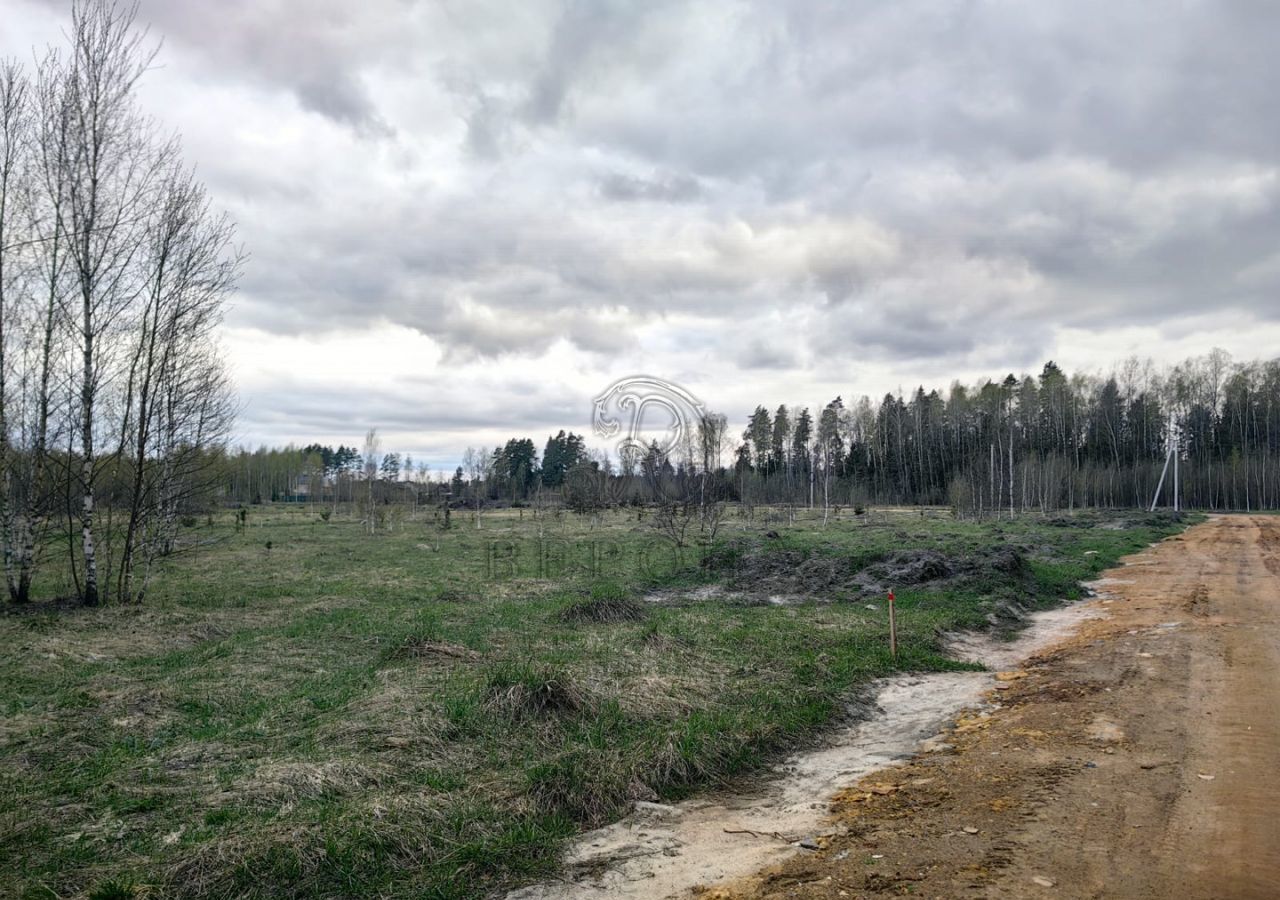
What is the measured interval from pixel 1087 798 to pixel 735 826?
2.69 meters

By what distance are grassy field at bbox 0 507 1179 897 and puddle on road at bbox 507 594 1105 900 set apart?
26 centimetres

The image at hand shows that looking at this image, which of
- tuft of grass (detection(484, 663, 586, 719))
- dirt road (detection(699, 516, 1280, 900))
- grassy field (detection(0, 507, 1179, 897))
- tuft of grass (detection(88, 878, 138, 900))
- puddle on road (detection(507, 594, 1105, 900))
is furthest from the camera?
tuft of grass (detection(484, 663, 586, 719))

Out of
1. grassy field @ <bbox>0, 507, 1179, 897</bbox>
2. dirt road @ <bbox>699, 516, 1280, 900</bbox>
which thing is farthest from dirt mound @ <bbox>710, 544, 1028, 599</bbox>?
dirt road @ <bbox>699, 516, 1280, 900</bbox>

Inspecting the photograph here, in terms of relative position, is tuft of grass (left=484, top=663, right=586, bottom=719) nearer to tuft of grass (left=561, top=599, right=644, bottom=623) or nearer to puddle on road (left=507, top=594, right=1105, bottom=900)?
puddle on road (left=507, top=594, right=1105, bottom=900)

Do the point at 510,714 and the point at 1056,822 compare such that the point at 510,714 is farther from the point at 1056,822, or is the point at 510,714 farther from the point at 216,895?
the point at 1056,822

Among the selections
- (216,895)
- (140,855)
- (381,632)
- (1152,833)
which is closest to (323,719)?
(140,855)

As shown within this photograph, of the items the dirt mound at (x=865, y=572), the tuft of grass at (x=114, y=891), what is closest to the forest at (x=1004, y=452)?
the dirt mound at (x=865, y=572)

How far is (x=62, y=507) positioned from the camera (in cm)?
1438

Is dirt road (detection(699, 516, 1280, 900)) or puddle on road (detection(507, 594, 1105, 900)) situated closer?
dirt road (detection(699, 516, 1280, 900))

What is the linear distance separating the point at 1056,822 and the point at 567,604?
1126 centimetres

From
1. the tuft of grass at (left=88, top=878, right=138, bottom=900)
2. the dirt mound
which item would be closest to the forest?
the dirt mound

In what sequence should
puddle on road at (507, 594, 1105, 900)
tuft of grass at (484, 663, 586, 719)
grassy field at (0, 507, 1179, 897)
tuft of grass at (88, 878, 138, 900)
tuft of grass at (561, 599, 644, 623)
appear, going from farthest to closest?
tuft of grass at (561, 599, 644, 623) < tuft of grass at (484, 663, 586, 719) < grassy field at (0, 507, 1179, 897) < puddle on road at (507, 594, 1105, 900) < tuft of grass at (88, 878, 138, 900)

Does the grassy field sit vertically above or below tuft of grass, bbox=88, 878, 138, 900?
below

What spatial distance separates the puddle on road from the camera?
434 cm
